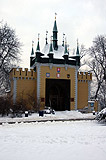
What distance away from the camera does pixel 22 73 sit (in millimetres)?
26922

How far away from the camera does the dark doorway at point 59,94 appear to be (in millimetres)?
27009

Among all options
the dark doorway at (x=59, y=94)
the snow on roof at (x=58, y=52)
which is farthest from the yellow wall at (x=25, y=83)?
the snow on roof at (x=58, y=52)

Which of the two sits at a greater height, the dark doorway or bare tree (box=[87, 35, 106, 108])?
bare tree (box=[87, 35, 106, 108])

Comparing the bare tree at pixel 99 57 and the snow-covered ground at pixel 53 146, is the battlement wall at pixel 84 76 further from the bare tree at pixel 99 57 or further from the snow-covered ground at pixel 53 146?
the snow-covered ground at pixel 53 146

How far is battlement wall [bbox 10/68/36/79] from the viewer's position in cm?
2664

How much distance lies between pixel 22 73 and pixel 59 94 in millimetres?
5748

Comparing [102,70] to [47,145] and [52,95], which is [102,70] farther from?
[47,145]

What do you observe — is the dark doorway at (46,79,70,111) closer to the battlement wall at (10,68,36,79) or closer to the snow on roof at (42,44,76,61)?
the battlement wall at (10,68,36,79)

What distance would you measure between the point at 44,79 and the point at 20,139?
17.1 m

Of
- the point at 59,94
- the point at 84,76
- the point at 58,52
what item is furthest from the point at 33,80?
the point at 84,76

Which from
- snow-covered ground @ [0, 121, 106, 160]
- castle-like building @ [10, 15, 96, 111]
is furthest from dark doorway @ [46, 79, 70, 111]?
snow-covered ground @ [0, 121, 106, 160]

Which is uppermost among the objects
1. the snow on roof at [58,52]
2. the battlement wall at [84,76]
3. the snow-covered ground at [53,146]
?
the snow on roof at [58,52]

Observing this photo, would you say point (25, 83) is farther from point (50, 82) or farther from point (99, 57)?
point (99, 57)

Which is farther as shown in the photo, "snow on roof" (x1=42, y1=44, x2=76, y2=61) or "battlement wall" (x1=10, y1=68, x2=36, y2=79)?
"snow on roof" (x1=42, y1=44, x2=76, y2=61)
